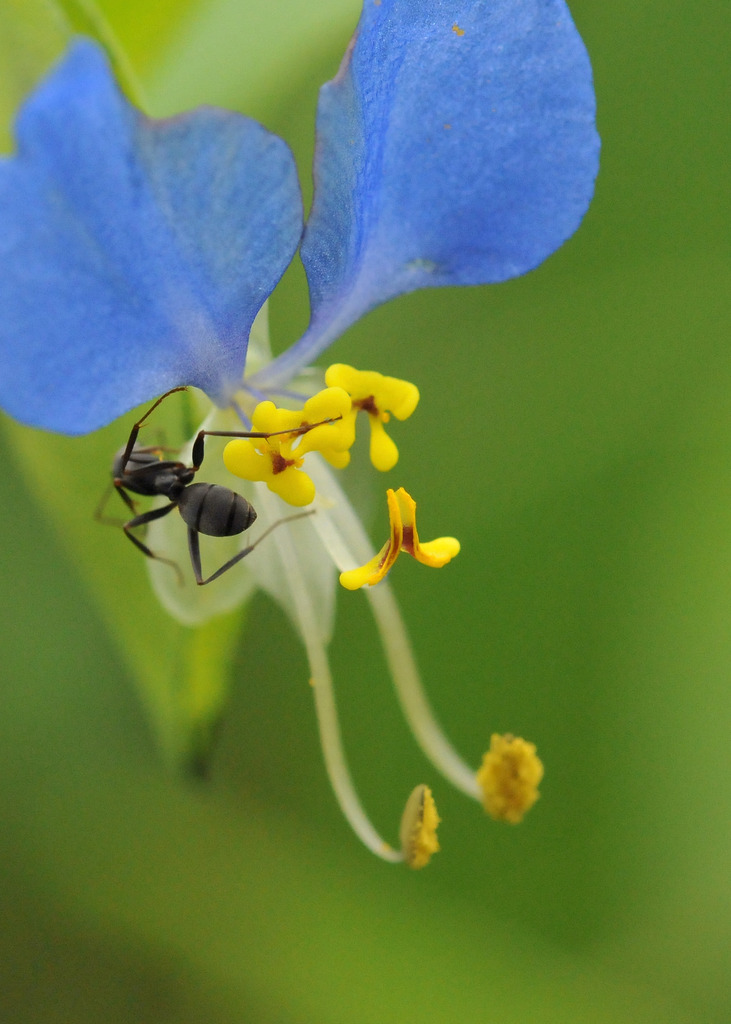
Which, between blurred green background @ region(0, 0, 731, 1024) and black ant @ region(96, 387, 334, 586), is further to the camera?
blurred green background @ region(0, 0, 731, 1024)

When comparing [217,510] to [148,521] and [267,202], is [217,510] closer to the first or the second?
[148,521]

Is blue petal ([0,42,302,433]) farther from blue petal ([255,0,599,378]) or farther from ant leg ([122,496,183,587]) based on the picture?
ant leg ([122,496,183,587])

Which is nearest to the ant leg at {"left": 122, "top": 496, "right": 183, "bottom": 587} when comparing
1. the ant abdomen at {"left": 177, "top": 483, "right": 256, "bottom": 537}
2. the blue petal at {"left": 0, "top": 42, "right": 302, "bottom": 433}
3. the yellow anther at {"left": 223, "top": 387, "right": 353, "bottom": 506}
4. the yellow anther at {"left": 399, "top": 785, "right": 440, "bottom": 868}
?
the ant abdomen at {"left": 177, "top": 483, "right": 256, "bottom": 537}

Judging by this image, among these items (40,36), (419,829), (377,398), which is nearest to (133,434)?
(377,398)

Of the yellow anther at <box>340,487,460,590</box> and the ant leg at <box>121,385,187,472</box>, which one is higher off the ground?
the ant leg at <box>121,385,187,472</box>

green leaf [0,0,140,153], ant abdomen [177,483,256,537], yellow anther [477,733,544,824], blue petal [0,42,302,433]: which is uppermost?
green leaf [0,0,140,153]

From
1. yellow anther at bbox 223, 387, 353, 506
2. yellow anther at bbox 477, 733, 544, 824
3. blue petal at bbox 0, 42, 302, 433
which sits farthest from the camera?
yellow anther at bbox 477, 733, 544, 824

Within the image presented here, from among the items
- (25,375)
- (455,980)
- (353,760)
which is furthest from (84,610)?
(25,375)

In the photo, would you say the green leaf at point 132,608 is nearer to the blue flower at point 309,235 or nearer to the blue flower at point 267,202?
the blue flower at point 309,235
